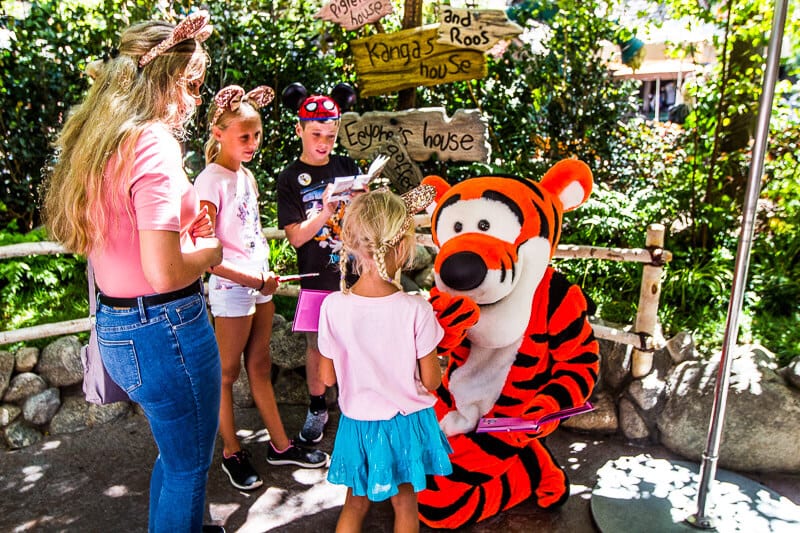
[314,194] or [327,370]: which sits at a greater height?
[314,194]

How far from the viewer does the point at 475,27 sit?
376 cm

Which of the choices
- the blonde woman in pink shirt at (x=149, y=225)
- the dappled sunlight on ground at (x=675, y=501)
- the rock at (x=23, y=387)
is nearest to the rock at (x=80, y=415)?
the rock at (x=23, y=387)

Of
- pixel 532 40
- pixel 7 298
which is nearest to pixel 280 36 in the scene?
pixel 532 40

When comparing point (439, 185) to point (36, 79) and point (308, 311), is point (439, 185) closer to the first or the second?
point (308, 311)

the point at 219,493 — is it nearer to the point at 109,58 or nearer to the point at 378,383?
the point at 378,383

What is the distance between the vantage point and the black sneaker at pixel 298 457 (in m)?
3.38

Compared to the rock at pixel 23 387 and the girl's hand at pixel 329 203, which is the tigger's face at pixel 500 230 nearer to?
the girl's hand at pixel 329 203

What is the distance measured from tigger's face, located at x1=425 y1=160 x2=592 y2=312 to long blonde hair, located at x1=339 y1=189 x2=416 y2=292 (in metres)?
0.45

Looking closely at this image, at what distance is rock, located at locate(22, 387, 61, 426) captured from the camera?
12.7 feet

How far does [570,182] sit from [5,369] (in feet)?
11.3

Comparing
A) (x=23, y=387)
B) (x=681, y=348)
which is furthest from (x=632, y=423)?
(x=23, y=387)

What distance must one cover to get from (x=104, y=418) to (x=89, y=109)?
2659mm

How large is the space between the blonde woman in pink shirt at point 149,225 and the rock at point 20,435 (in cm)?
214

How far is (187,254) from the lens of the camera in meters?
1.97
